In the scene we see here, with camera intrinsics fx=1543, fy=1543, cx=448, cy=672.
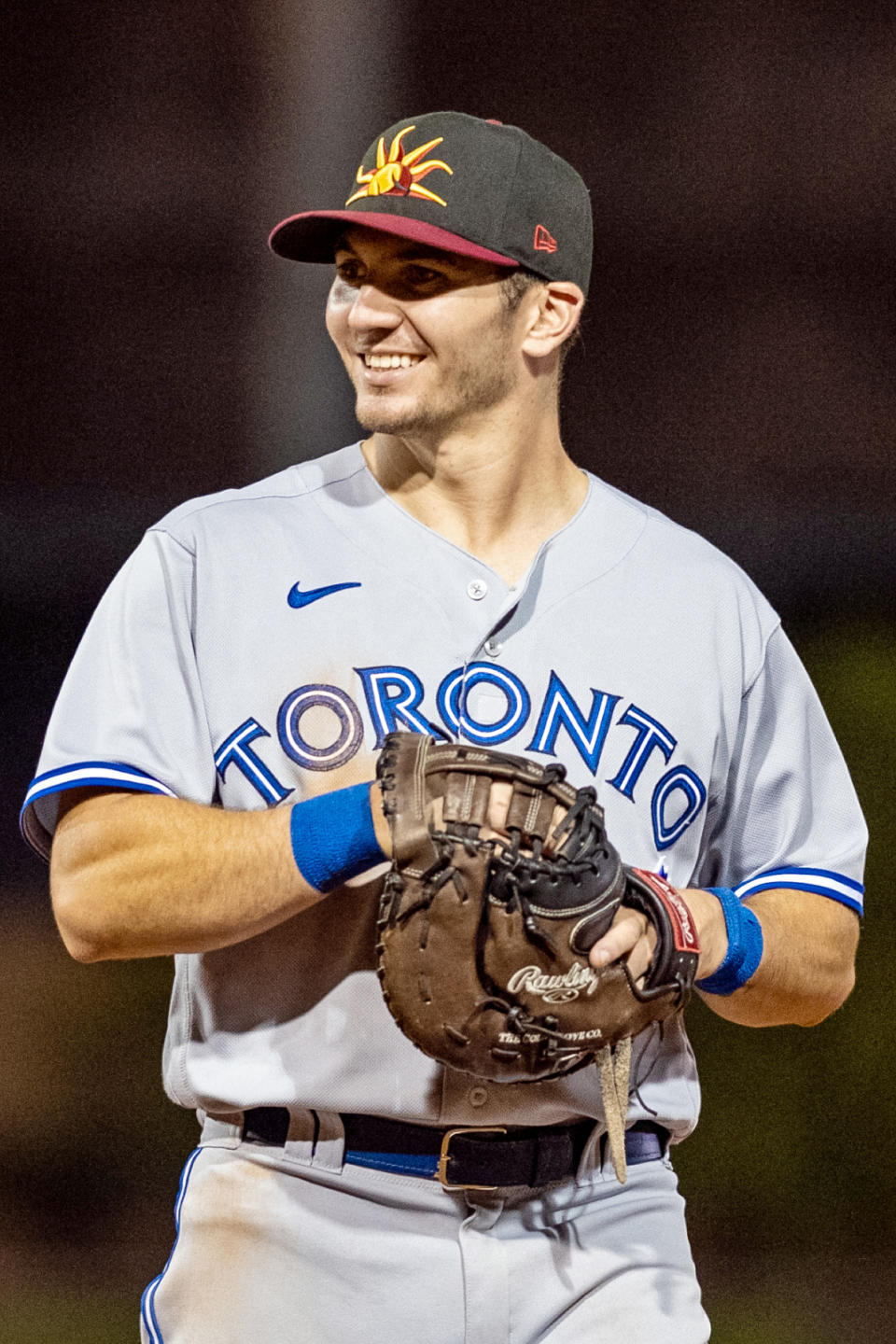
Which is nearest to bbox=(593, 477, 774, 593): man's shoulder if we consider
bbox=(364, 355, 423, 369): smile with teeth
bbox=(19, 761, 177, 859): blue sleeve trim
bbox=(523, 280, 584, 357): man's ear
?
bbox=(523, 280, 584, 357): man's ear

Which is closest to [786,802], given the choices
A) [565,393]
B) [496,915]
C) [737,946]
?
[737,946]

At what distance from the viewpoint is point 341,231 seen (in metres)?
1.63

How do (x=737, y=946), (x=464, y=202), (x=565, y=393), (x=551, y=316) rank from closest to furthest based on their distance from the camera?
(x=737, y=946) < (x=464, y=202) < (x=551, y=316) < (x=565, y=393)

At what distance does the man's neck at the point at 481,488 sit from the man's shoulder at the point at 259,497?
0.04 m

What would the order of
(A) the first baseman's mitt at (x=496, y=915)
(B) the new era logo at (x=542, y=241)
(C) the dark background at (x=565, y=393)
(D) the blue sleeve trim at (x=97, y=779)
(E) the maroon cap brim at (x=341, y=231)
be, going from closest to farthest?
(A) the first baseman's mitt at (x=496, y=915) → (D) the blue sleeve trim at (x=97, y=779) → (E) the maroon cap brim at (x=341, y=231) → (B) the new era logo at (x=542, y=241) → (C) the dark background at (x=565, y=393)

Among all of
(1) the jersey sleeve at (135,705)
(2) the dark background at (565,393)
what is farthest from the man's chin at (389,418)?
(2) the dark background at (565,393)

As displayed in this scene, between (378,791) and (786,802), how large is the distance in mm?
556

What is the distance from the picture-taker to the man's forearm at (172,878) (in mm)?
1332

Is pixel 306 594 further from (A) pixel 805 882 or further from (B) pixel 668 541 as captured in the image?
(A) pixel 805 882

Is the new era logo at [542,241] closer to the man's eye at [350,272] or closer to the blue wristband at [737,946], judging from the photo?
the man's eye at [350,272]

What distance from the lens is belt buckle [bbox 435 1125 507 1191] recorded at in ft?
4.66

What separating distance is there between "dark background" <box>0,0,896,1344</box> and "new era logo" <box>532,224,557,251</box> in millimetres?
796

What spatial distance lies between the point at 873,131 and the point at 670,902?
1664 millimetres

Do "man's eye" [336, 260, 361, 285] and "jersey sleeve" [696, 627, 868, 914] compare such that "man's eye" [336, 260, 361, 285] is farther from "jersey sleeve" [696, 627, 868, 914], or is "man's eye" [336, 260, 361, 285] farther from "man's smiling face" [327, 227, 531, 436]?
"jersey sleeve" [696, 627, 868, 914]
